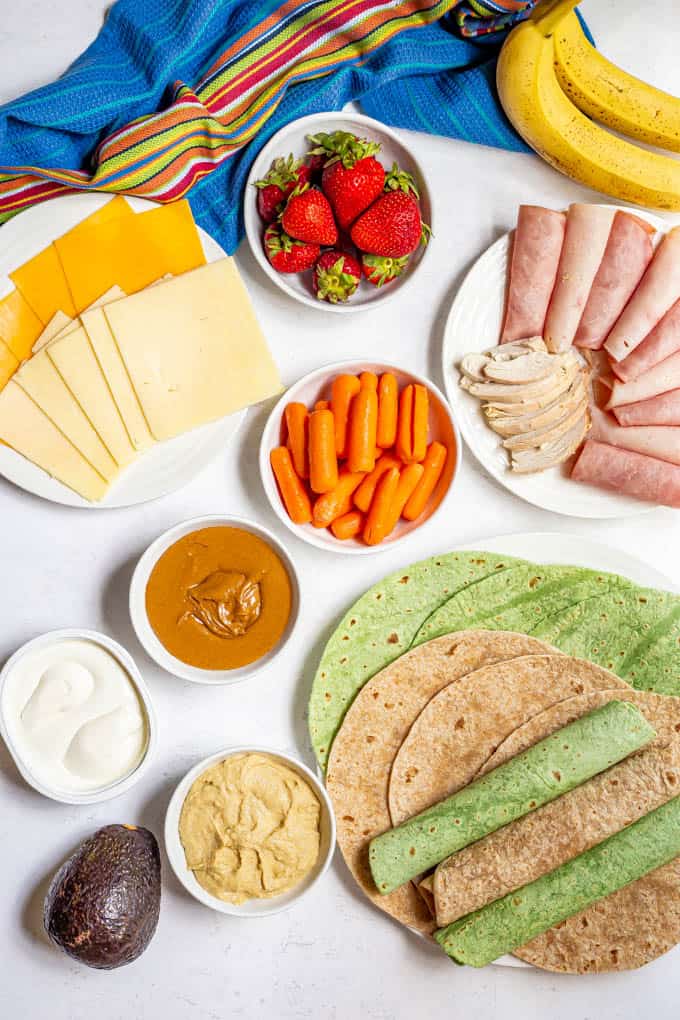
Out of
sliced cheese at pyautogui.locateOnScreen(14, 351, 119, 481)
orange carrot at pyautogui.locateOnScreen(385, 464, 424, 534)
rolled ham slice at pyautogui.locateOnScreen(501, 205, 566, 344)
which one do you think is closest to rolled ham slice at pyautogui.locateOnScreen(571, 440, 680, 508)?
rolled ham slice at pyautogui.locateOnScreen(501, 205, 566, 344)

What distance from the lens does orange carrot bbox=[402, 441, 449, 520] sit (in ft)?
8.71

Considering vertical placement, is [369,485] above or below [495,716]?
above

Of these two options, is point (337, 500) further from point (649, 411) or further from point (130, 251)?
point (649, 411)

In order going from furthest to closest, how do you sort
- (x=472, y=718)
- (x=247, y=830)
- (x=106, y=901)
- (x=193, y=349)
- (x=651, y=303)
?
(x=651, y=303), (x=472, y=718), (x=193, y=349), (x=247, y=830), (x=106, y=901)

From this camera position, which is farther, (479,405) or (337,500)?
(479,405)

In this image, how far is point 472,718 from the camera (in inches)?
103

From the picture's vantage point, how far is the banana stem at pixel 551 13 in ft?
8.20

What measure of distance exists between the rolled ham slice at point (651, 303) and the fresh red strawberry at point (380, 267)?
2.19 ft

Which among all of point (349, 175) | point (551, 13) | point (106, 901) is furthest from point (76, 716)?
point (551, 13)

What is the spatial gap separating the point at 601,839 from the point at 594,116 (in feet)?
6.89

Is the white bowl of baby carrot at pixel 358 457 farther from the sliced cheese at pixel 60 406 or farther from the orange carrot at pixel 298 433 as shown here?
the sliced cheese at pixel 60 406

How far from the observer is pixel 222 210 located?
265 centimetres

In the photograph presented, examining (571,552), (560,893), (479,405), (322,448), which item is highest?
(322,448)

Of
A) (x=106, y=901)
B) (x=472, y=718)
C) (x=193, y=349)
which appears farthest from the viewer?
(x=472, y=718)
